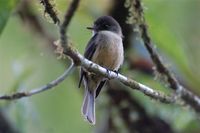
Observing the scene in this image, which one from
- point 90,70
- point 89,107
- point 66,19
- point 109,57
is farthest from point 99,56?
point 66,19

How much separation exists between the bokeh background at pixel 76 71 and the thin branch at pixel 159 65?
82 cm

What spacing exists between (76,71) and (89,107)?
1.42 meters

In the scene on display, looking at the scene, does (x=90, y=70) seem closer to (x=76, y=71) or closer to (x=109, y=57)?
(x=109, y=57)

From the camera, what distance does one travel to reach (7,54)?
551 cm

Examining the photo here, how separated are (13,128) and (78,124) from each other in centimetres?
61

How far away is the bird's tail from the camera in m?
3.84

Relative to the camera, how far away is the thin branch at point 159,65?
3.48 metres

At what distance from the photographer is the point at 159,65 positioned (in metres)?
3.75

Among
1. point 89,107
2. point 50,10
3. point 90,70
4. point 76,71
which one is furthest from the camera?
point 76,71

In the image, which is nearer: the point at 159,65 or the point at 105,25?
the point at 159,65

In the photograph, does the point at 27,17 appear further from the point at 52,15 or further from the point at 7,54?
the point at 52,15

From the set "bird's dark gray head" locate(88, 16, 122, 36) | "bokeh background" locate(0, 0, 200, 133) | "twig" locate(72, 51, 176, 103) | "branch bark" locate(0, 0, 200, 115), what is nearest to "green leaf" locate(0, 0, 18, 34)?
"branch bark" locate(0, 0, 200, 115)

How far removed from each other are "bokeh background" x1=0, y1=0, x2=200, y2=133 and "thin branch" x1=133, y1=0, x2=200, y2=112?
0.82 m

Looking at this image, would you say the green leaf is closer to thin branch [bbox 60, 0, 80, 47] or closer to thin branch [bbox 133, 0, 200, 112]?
thin branch [bbox 133, 0, 200, 112]
